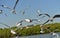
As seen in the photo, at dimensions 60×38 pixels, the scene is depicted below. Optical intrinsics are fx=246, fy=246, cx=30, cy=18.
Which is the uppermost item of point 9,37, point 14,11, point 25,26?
point 9,37

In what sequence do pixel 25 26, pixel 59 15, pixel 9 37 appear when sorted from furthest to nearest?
pixel 9 37 → pixel 25 26 → pixel 59 15

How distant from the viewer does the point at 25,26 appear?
2143mm

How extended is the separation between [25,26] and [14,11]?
7.7 inches

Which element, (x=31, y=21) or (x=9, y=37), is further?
(x=9, y=37)

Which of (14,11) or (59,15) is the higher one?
(14,11)

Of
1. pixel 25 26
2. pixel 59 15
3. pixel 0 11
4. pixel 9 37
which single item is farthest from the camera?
Result: pixel 9 37

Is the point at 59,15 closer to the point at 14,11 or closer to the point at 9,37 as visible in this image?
the point at 14,11

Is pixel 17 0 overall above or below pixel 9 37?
below

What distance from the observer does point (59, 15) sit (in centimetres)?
200

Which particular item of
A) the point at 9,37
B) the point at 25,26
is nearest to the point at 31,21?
the point at 25,26

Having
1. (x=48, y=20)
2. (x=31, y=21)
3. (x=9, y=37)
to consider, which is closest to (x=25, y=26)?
(x=31, y=21)

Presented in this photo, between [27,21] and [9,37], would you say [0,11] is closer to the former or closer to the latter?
[27,21]

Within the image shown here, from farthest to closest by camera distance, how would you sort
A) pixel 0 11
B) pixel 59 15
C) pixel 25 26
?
pixel 0 11 → pixel 25 26 → pixel 59 15

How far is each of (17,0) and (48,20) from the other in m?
0.31
